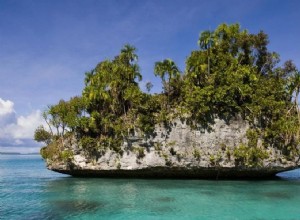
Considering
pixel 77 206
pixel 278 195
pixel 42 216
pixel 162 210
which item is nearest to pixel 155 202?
pixel 162 210

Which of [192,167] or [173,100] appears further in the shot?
[173,100]

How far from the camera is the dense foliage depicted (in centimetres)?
3169

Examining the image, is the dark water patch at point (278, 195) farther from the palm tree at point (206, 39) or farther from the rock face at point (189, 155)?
the palm tree at point (206, 39)

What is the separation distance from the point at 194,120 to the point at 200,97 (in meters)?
2.35

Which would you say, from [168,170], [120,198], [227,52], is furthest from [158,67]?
[120,198]

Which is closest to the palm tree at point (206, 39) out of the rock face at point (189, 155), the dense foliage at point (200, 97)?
the dense foliage at point (200, 97)

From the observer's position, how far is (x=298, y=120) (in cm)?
3155

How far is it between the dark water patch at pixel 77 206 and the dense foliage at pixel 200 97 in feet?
40.7

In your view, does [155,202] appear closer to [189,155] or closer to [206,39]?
[189,155]

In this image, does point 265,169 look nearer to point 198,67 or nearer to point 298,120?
point 298,120

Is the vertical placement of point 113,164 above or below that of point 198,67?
below

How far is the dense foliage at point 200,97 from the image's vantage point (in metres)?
31.7

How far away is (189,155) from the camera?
104 ft

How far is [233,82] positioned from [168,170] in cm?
1040
